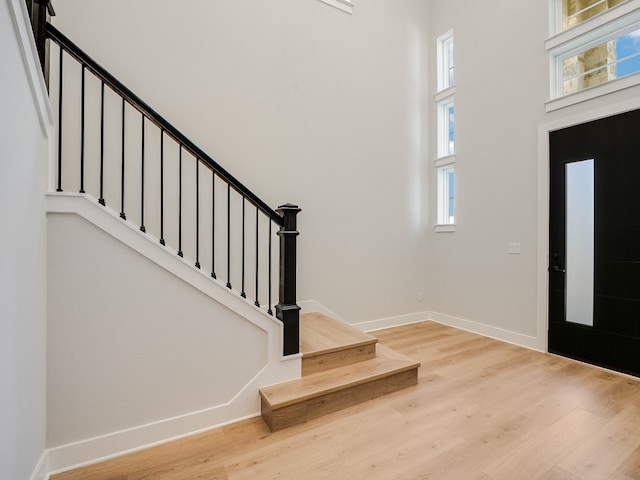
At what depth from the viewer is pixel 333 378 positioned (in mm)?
2408

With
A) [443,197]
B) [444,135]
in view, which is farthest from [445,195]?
[444,135]

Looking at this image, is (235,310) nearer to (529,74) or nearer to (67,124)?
(67,124)

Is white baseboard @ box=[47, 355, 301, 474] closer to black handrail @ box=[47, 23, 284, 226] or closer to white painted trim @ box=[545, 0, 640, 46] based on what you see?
black handrail @ box=[47, 23, 284, 226]

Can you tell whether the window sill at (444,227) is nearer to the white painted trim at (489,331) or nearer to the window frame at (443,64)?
the white painted trim at (489,331)

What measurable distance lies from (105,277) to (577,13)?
16.4 ft

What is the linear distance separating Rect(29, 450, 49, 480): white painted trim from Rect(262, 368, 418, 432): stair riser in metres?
1.20

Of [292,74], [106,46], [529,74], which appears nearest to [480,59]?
[529,74]

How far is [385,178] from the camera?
4.38m

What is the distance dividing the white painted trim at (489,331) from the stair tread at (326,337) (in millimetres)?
1956

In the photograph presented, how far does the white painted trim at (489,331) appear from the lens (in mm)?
3529

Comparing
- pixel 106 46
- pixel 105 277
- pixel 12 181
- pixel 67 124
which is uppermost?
pixel 106 46

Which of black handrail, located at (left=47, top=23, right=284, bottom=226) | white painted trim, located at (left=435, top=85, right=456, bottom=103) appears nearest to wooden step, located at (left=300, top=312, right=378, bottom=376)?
black handrail, located at (left=47, top=23, right=284, bottom=226)

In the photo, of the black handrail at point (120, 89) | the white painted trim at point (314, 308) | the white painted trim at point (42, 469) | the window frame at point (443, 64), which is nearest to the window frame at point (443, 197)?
the window frame at point (443, 64)

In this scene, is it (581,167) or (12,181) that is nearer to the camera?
(12,181)
